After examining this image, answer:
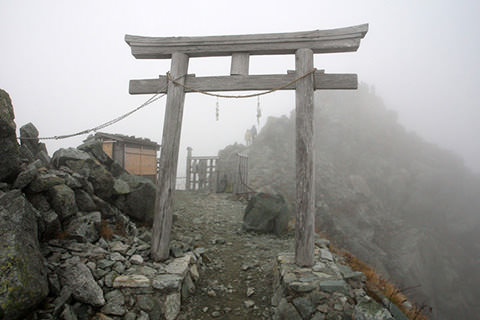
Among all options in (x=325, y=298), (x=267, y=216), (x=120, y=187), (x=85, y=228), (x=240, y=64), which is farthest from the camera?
(x=267, y=216)

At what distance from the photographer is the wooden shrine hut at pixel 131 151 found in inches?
383

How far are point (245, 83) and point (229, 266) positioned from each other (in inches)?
165

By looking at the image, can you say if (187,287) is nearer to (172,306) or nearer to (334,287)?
(172,306)

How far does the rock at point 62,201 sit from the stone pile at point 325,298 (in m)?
4.07

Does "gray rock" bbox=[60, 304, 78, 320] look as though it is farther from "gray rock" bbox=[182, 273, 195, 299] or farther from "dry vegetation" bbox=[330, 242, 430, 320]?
"dry vegetation" bbox=[330, 242, 430, 320]

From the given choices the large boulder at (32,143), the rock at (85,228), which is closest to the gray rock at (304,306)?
the rock at (85,228)

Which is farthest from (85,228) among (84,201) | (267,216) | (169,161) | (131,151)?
(131,151)

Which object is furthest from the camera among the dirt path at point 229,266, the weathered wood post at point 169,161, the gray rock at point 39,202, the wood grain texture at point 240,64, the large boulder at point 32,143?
the large boulder at point 32,143

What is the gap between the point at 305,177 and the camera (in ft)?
14.9

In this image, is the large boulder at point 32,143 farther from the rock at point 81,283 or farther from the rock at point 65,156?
the rock at point 81,283

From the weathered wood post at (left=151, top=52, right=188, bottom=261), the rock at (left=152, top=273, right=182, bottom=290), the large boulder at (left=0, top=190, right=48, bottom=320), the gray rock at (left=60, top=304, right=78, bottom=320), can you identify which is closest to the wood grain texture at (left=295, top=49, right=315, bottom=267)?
the rock at (left=152, top=273, right=182, bottom=290)

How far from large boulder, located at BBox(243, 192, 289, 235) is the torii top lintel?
479 centimetres

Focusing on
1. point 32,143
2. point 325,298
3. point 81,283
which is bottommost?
point 325,298

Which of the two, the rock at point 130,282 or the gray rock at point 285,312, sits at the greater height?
the rock at point 130,282
